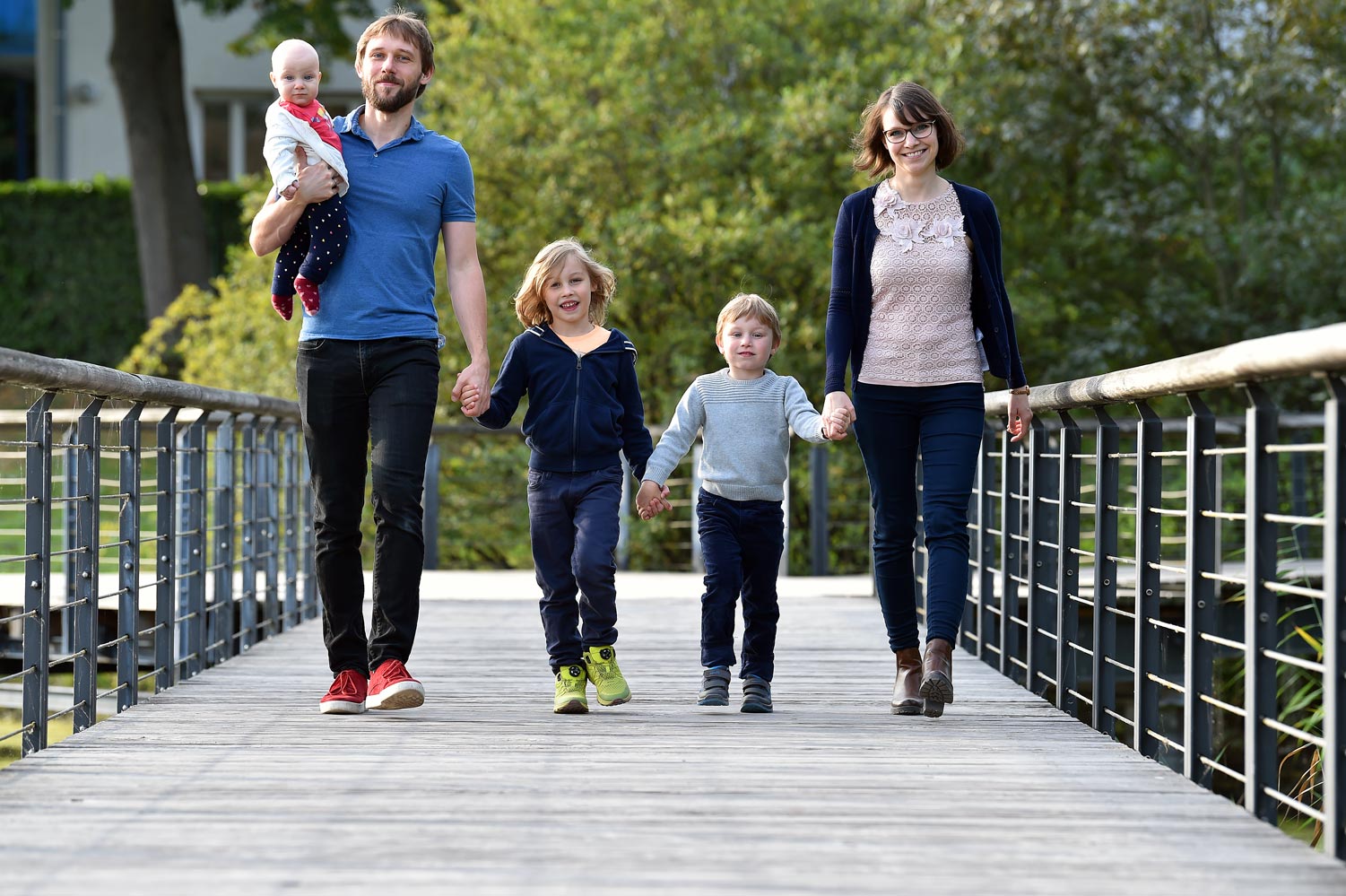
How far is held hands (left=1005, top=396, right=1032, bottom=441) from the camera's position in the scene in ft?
14.2

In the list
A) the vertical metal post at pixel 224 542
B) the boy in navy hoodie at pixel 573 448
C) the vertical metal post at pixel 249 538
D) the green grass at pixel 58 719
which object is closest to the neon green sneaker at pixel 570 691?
the boy in navy hoodie at pixel 573 448

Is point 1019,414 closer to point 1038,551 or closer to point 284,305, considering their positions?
point 1038,551

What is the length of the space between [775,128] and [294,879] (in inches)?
393

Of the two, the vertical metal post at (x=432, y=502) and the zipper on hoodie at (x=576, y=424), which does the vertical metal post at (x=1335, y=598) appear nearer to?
the zipper on hoodie at (x=576, y=424)

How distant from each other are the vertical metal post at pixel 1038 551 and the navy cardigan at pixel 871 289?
653 mm

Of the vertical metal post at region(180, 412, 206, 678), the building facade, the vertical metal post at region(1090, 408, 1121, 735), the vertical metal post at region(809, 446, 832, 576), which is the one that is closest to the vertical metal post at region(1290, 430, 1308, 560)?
the vertical metal post at region(809, 446, 832, 576)

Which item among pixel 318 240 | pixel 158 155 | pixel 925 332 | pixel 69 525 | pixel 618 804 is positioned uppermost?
pixel 158 155

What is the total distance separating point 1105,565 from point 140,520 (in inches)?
97.1

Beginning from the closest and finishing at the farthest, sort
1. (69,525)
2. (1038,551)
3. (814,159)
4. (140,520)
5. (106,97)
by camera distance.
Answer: (140,520), (1038,551), (69,525), (814,159), (106,97)

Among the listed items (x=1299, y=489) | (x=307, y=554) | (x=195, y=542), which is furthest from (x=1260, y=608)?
(x=1299, y=489)

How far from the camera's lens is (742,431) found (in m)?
4.45

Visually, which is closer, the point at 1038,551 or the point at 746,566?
the point at 746,566

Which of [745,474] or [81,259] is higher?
[81,259]

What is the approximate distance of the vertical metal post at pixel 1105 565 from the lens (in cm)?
411
